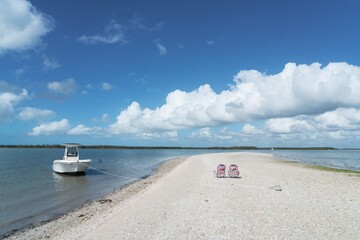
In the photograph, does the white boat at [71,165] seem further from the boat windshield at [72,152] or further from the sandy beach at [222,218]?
the sandy beach at [222,218]

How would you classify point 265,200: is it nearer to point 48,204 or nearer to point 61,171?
point 48,204

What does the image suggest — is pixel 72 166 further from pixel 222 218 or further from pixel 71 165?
pixel 222 218

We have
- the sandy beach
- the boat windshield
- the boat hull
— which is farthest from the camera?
the boat windshield

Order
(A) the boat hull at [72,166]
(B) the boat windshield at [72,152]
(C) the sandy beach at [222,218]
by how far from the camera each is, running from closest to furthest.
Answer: (C) the sandy beach at [222,218] → (A) the boat hull at [72,166] → (B) the boat windshield at [72,152]

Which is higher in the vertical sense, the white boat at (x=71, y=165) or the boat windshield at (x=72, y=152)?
the boat windshield at (x=72, y=152)

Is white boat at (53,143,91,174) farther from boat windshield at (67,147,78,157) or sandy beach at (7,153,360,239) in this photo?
sandy beach at (7,153,360,239)

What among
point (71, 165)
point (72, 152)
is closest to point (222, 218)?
point (71, 165)

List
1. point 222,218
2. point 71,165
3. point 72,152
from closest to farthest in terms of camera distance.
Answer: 1. point 222,218
2. point 71,165
3. point 72,152

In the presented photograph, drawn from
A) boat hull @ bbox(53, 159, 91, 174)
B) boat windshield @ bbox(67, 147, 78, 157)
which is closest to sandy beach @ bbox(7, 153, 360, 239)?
boat hull @ bbox(53, 159, 91, 174)

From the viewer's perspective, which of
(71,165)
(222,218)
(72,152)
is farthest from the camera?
(72,152)

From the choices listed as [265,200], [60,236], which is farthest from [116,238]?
[265,200]

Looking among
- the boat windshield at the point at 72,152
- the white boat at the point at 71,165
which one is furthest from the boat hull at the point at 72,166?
the boat windshield at the point at 72,152

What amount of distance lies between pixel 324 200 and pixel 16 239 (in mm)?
13227

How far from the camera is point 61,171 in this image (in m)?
35.7
